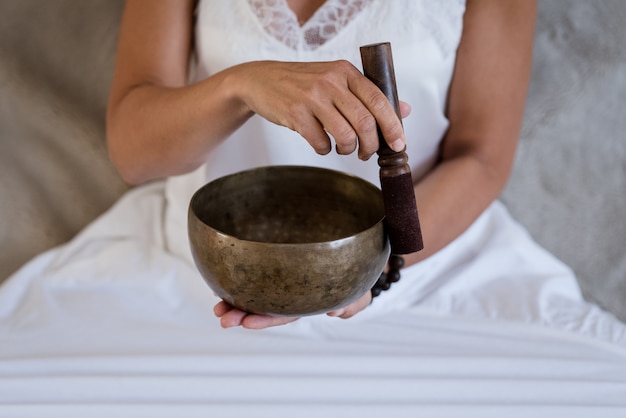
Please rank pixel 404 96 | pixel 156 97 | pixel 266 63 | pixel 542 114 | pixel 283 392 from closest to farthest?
pixel 266 63
pixel 283 392
pixel 156 97
pixel 404 96
pixel 542 114

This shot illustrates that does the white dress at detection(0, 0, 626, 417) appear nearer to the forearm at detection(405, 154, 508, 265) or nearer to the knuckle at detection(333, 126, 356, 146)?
the forearm at detection(405, 154, 508, 265)

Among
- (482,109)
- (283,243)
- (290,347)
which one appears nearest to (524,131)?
(482,109)

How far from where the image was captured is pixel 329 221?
911mm

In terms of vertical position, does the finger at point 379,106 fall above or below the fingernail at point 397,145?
above

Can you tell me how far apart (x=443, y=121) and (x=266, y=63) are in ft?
1.55

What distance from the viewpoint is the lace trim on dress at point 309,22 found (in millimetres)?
987

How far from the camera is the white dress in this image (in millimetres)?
841

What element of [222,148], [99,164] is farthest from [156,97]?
[99,164]

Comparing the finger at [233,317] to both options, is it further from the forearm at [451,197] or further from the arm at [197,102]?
the forearm at [451,197]

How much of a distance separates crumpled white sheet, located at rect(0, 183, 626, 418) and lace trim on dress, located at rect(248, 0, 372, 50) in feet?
1.24

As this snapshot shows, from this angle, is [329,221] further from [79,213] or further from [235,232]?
[79,213]

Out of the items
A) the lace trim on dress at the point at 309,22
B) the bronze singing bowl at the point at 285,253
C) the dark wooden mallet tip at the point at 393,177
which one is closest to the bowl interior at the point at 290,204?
the bronze singing bowl at the point at 285,253

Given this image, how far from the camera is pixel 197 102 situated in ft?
2.76

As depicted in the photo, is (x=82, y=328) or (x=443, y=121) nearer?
(x=82, y=328)
